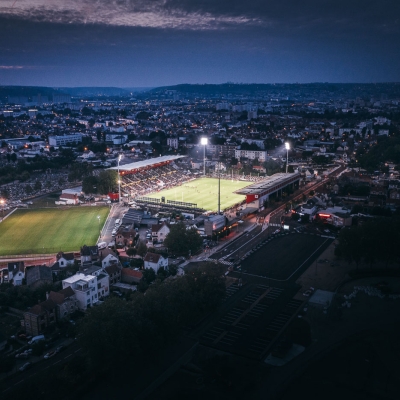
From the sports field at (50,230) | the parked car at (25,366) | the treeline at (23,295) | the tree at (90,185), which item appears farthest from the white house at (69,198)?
the parked car at (25,366)

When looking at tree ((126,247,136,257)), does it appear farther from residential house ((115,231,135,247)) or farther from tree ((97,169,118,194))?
tree ((97,169,118,194))

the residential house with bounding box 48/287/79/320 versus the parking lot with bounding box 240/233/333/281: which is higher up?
the residential house with bounding box 48/287/79/320

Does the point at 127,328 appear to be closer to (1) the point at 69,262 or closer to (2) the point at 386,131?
(1) the point at 69,262

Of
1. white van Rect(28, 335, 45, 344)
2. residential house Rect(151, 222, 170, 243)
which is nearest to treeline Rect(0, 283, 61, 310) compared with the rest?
white van Rect(28, 335, 45, 344)

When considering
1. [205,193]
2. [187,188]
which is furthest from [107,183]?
[205,193]

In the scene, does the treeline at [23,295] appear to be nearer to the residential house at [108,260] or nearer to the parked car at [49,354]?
the residential house at [108,260]

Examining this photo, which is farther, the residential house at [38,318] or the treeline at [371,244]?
the treeline at [371,244]
